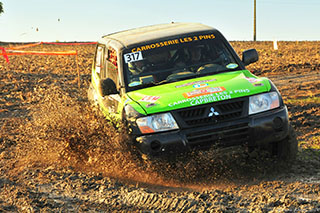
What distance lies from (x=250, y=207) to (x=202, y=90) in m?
1.68

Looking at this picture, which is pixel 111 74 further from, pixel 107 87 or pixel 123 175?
pixel 123 175

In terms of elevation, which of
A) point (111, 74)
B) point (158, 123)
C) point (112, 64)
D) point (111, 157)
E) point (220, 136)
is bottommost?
point (111, 157)

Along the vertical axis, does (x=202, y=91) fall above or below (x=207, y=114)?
above

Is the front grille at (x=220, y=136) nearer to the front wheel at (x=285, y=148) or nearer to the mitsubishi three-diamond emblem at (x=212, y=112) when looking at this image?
the mitsubishi three-diamond emblem at (x=212, y=112)

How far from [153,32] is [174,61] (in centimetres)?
82

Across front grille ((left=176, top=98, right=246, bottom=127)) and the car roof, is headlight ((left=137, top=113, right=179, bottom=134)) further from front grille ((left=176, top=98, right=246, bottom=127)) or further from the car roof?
the car roof

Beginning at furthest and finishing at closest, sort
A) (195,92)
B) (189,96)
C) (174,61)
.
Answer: (174,61), (195,92), (189,96)

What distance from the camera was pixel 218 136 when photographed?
19.9ft

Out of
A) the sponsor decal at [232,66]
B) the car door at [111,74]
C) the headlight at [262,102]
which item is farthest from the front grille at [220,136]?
the sponsor decal at [232,66]

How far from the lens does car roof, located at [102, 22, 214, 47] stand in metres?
7.51

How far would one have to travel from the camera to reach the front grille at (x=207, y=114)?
6.08m

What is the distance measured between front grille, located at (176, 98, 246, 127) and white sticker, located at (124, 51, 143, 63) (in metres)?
1.43

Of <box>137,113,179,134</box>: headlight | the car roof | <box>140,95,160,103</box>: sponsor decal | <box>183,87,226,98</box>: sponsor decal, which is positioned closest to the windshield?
the car roof

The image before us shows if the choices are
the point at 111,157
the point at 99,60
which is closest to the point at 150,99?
the point at 111,157
